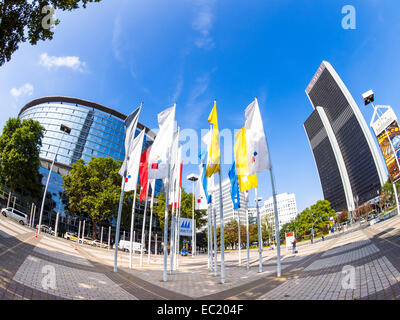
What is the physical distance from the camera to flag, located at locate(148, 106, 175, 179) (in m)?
11.3

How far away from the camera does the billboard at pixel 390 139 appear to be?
83.7 feet

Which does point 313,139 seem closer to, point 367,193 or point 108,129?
point 367,193

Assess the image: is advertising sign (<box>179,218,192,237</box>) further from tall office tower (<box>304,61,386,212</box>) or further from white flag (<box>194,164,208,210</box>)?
tall office tower (<box>304,61,386,212</box>)

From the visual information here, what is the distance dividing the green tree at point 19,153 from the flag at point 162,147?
1281 inches

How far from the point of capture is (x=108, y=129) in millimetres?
76062

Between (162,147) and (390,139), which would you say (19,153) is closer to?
(162,147)

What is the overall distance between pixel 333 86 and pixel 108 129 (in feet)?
460

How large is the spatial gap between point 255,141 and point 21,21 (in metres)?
13.7

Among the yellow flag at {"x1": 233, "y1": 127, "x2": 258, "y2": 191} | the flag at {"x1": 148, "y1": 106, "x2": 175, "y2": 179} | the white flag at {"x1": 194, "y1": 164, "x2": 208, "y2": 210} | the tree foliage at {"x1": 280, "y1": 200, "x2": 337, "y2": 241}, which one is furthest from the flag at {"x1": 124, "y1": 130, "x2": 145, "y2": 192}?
the tree foliage at {"x1": 280, "y1": 200, "x2": 337, "y2": 241}

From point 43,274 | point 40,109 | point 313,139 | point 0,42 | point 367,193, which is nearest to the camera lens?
point 43,274

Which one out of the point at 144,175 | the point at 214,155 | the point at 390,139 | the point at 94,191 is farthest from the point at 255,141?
the point at 94,191

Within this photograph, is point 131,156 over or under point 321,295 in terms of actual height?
over

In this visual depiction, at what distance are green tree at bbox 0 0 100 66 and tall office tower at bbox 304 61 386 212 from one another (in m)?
132

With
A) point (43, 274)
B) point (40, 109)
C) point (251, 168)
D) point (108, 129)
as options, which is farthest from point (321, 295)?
point (40, 109)
